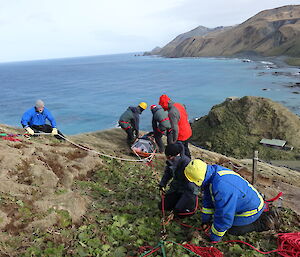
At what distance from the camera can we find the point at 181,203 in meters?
6.10

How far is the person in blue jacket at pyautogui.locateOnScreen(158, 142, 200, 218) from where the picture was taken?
6008mm

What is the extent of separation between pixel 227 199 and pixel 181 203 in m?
1.63

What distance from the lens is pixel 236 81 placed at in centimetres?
8294

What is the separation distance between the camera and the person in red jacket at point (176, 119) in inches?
392

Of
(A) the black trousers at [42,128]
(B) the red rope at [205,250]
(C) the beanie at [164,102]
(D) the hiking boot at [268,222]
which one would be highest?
(C) the beanie at [164,102]

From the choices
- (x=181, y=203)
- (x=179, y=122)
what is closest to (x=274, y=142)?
(x=179, y=122)

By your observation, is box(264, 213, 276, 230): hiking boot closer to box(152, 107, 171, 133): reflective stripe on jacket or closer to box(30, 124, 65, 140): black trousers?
box(152, 107, 171, 133): reflective stripe on jacket

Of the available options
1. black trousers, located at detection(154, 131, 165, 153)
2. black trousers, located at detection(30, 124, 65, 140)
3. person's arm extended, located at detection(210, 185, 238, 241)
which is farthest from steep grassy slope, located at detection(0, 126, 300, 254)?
black trousers, located at detection(154, 131, 165, 153)

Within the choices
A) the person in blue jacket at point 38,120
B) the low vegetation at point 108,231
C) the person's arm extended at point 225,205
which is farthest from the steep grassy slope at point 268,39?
the person's arm extended at point 225,205

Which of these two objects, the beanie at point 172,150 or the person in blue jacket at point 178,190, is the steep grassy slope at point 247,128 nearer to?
the person in blue jacket at point 178,190

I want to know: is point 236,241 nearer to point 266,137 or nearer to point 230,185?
point 230,185

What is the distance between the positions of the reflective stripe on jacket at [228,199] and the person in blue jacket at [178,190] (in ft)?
2.33

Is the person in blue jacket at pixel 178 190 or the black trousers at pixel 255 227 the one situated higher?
the person in blue jacket at pixel 178 190

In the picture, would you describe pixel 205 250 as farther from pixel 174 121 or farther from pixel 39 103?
pixel 39 103
